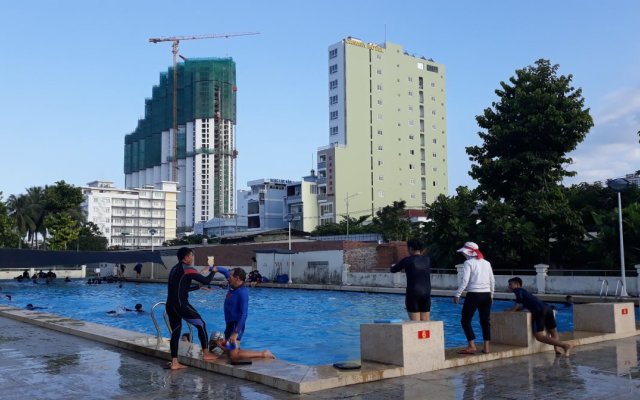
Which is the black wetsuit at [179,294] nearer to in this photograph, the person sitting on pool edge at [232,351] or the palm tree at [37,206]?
the person sitting on pool edge at [232,351]

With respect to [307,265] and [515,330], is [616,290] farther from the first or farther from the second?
[307,265]

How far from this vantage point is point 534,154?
115ft

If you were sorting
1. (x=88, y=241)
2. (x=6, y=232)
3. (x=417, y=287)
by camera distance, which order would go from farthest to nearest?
1. (x=88, y=241)
2. (x=6, y=232)
3. (x=417, y=287)

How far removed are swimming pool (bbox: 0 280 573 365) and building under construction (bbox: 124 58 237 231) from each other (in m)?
135

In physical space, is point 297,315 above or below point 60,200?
below

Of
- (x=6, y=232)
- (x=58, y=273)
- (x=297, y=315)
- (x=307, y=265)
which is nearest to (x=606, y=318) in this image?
(x=297, y=315)

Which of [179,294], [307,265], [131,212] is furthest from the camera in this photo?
[131,212]

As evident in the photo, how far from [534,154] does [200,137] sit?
14801 centimetres

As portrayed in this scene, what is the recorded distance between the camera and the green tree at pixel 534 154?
107ft

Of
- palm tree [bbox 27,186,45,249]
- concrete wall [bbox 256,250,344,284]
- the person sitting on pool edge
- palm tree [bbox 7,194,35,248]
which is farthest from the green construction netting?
the person sitting on pool edge

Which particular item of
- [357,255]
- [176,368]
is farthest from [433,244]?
[176,368]

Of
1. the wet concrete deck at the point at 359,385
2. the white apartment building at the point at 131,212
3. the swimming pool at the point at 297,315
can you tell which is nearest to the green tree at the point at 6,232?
the swimming pool at the point at 297,315

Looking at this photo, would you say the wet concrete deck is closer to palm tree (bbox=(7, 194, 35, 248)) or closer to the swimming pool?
the swimming pool

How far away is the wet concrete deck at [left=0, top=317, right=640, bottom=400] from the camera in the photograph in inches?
266
